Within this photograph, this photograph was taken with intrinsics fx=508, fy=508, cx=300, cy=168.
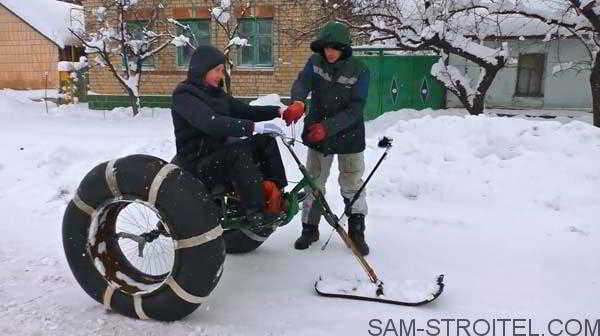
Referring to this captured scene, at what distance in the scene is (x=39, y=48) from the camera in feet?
64.8

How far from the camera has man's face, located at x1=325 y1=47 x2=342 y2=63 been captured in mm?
3861

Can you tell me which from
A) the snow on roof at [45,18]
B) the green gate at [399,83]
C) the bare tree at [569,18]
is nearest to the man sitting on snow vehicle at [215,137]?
the bare tree at [569,18]

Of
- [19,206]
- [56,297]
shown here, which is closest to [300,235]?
[56,297]

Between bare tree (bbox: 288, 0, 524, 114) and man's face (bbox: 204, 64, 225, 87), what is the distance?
22.9 ft

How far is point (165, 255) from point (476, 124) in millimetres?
4119

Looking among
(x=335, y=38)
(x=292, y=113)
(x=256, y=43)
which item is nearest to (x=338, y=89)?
(x=335, y=38)

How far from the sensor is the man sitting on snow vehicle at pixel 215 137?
3170 mm

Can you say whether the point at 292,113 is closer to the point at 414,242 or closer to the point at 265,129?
the point at 265,129

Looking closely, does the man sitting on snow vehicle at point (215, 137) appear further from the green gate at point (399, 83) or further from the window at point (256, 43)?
the window at point (256, 43)

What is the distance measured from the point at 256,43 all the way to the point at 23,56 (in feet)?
36.8

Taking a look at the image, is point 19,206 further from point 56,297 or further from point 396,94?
point 396,94

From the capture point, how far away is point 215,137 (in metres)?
3.33

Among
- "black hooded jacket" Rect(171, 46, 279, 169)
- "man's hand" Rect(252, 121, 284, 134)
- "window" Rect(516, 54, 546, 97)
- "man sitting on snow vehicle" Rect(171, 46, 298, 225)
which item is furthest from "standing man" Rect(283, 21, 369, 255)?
"window" Rect(516, 54, 546, 97)

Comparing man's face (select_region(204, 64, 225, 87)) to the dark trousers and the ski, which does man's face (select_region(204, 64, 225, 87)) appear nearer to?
the dark trousers
